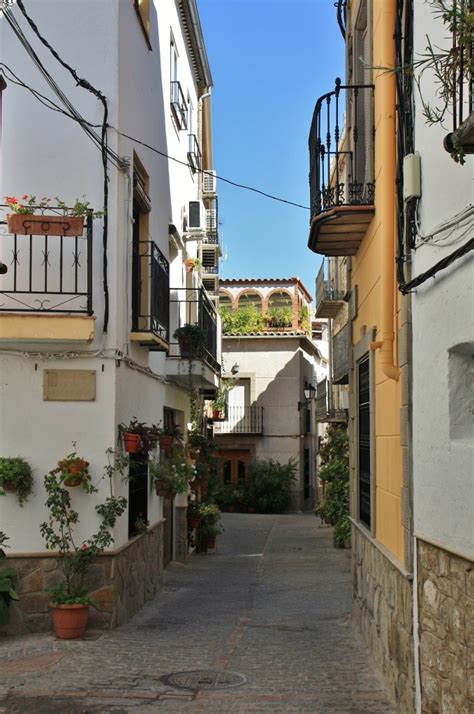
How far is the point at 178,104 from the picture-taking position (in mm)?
14992

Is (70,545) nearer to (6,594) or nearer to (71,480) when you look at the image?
(71,480)

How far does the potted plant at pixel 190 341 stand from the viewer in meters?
14.0

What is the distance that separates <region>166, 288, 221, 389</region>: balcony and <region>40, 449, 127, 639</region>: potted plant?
14.7 ft

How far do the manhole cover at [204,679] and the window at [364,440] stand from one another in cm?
221

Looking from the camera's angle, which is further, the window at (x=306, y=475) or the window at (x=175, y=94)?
the window at (x=306, y=475)

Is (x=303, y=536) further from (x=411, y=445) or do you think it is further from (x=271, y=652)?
(x=411, y=445)

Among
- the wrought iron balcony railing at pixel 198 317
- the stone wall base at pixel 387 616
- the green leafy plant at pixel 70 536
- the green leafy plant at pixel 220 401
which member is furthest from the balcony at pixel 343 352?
the green leafy plant at pixel 220 401

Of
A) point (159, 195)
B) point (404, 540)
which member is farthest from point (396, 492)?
point (159, 195)

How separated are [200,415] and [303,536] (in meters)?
4.67

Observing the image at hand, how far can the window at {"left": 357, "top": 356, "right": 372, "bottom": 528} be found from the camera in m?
9.07

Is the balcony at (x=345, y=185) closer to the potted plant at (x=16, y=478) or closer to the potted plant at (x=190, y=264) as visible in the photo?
the potted plant at (x=16, y=478)

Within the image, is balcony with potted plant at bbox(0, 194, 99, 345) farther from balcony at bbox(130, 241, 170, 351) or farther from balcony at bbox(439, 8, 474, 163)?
balcony at bbox(439, 8, 474, 163)

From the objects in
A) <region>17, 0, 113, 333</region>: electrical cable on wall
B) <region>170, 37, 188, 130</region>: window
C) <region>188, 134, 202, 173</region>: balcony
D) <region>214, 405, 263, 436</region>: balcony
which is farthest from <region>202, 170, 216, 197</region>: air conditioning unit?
<region>214, 405, 263, 436</region>: balcony

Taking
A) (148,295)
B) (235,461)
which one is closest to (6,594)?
(148,295)
